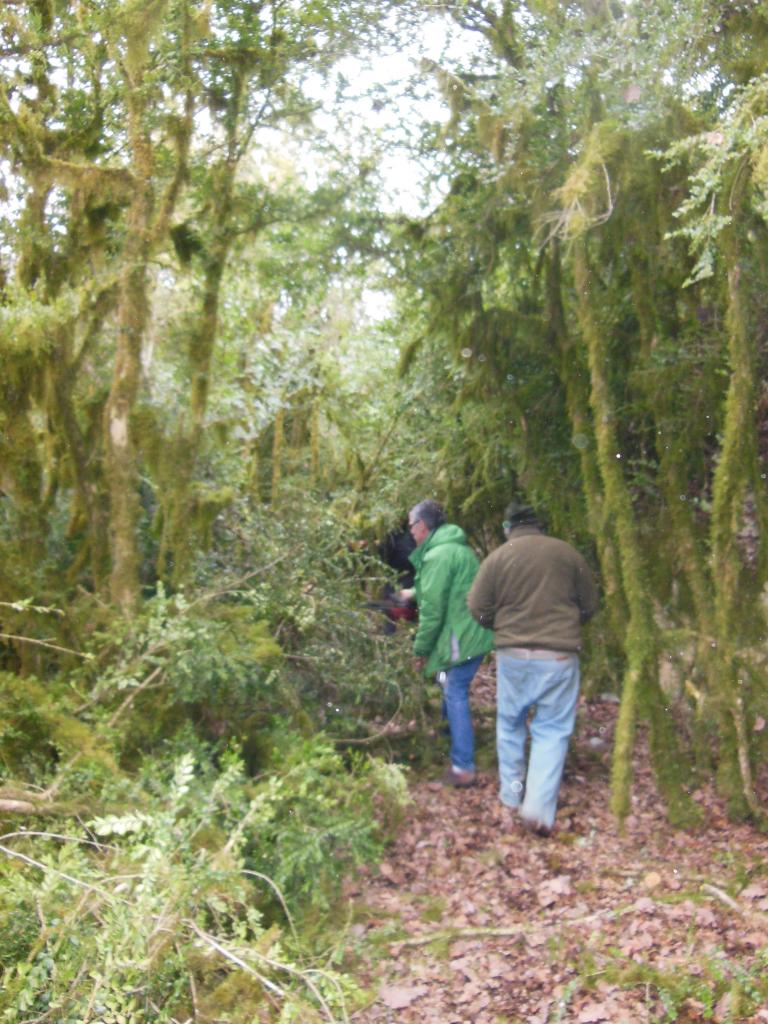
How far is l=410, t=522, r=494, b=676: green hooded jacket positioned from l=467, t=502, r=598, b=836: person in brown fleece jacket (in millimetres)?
460

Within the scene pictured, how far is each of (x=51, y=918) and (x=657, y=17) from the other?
607 cm

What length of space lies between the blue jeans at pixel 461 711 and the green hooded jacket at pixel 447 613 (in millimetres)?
107

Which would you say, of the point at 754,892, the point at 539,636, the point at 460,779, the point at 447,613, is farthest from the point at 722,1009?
the point at 447,613

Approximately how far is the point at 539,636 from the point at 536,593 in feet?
0.99

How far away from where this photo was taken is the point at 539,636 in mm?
6844

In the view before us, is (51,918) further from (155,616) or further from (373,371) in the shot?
(373,371)

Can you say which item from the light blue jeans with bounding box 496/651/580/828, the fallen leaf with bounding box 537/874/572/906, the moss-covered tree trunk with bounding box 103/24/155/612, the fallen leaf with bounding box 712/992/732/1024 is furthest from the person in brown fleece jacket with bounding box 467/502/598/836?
the moss-covered tree trunk with bounding box 103/24/155/612

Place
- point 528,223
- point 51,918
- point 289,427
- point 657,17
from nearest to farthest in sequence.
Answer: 1. point 51,918
2. point 657,17
3. point 528,223
4. point 289,427

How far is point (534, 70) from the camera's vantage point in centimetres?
667

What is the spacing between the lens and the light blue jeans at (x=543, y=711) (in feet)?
22.5

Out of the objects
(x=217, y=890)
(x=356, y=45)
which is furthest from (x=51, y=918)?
(x=356, y=45)

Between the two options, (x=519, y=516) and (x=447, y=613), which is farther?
(x=447, y=613)

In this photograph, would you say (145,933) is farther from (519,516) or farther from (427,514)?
(427,514)

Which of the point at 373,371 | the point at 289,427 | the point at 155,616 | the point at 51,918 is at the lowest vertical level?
the point at 51,918
